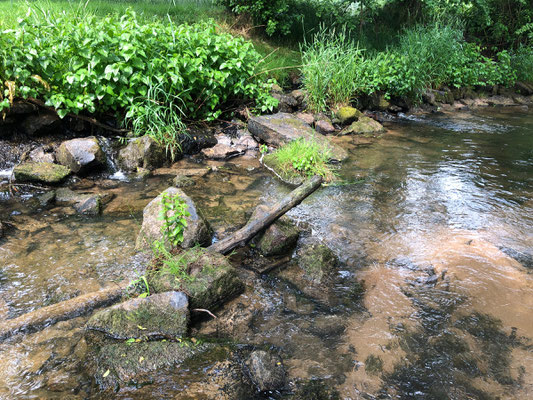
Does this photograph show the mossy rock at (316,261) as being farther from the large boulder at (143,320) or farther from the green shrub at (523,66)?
the green shrub at (523,66)

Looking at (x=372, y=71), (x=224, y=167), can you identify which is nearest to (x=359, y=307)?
(x=224, y=167)

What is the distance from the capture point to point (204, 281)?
3.10m

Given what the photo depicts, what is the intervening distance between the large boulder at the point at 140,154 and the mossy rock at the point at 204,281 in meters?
3.01

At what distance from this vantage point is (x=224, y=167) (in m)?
6.31

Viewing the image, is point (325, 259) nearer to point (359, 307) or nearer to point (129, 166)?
point (359, 307)

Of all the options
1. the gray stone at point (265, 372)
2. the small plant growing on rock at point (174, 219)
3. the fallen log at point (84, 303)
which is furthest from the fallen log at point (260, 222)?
the gray stone at point (265, 372)

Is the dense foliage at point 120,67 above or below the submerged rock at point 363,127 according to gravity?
above

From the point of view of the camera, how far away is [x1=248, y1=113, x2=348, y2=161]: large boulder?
6.71m

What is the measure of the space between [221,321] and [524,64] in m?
13.8

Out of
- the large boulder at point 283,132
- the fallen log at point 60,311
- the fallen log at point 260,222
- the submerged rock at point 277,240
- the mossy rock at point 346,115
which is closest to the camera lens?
the fallen log at point 60,311

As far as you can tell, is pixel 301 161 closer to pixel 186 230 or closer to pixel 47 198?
pixel 186 230

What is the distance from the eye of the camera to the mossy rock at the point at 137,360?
2.43m

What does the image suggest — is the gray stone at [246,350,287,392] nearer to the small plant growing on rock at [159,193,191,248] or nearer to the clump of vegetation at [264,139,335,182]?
the small plant growing on rock at [159,193,191,248]

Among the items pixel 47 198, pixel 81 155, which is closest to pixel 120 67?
pixel 81 155
